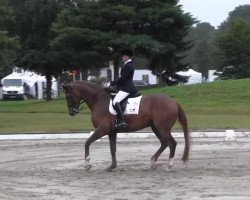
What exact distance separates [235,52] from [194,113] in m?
40.6

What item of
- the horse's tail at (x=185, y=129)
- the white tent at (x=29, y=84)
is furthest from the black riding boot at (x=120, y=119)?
the white tent at (x=29, y=84)

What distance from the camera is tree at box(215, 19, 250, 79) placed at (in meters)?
73.1

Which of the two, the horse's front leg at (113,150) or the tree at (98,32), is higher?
the tree at (98,32)

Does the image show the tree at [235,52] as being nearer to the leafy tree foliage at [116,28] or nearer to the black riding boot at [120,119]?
the leafy tree foliage at [116,28]

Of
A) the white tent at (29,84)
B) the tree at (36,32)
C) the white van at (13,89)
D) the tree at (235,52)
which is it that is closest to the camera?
the tree at (36,32)

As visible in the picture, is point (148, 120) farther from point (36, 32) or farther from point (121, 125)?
point (36, 32)

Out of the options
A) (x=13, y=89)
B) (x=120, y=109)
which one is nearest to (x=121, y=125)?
(x=120, y=109)

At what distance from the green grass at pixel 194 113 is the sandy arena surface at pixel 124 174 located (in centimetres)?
632

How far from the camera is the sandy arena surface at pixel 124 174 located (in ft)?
33.8

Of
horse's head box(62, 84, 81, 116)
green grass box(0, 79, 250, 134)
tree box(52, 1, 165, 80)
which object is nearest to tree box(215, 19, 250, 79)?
green grass box(0, 79, 250, 134)

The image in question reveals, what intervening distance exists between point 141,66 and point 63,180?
90050 mm

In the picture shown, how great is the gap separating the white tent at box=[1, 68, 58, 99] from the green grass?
1083 inches

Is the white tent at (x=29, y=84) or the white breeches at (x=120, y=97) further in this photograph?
the white tent at (x=29, y=84)

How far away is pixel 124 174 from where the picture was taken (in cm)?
1303
